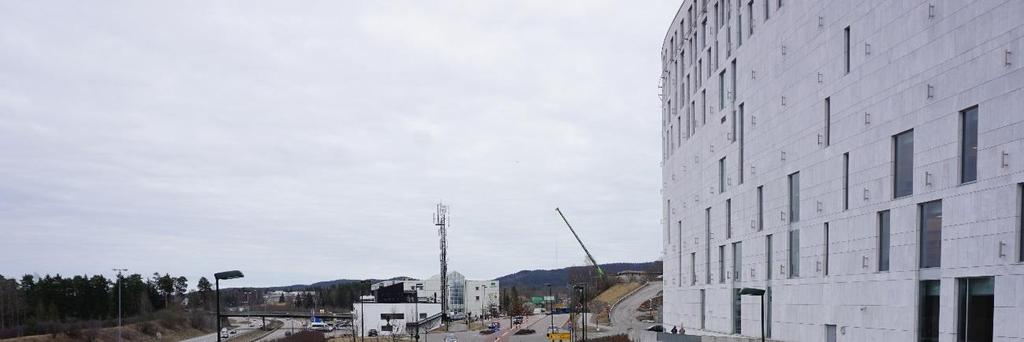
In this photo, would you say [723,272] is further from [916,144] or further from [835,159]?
[916,144]

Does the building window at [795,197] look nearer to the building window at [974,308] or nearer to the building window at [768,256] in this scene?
the building window at [768,256]

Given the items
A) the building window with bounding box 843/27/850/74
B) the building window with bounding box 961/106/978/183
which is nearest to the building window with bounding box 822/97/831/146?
the building window with bounding box 843/27/850/74

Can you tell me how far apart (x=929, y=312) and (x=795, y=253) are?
435 inches

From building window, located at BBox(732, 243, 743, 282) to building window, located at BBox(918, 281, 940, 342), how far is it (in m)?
18.2

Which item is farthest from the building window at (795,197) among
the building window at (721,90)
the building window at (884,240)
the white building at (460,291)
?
the white building at (460,291)

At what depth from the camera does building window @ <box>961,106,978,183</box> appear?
78.3 ft

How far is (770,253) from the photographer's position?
4088cm

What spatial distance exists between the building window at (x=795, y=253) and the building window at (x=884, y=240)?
7.53 metres

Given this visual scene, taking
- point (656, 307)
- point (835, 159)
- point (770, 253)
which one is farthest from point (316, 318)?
point (835, 159)

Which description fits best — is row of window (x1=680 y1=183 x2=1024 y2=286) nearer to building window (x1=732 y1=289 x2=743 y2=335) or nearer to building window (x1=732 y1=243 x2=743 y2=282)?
building window (x1=732 y1=243 x2=743 y2=282)

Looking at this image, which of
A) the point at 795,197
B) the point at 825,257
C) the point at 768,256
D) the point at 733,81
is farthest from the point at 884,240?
the point at 733,81

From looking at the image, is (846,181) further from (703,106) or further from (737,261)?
(703,106)

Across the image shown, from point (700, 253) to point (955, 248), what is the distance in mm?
29257

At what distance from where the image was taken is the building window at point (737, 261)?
45.6 m
